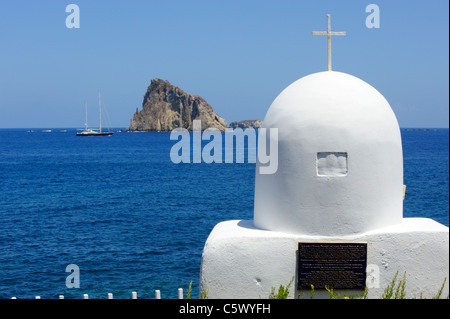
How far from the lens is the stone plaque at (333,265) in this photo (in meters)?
8.02

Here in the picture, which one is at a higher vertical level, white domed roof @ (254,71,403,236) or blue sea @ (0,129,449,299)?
white domed roof @ (254,71,403,236)

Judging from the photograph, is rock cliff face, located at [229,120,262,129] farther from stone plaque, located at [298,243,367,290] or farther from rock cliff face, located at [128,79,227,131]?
stone plaque, located at [298,243,367,290]

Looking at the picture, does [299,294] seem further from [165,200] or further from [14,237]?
[165,200]

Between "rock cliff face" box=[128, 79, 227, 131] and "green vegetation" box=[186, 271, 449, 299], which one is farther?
"rock cliff face" box=[128, 79, 227, 131]

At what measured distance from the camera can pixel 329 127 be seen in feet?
26.3

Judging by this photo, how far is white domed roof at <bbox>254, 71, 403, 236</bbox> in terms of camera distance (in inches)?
317

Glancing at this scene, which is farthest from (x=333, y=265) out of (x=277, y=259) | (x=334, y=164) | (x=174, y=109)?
(x=174, y=109)

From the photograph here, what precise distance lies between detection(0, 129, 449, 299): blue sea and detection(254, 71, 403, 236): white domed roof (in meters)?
9.64

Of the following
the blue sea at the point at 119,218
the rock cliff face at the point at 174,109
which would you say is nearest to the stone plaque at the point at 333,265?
the blue sea at the point at 119,218

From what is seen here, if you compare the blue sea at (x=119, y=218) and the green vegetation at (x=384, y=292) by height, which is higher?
the green vegetation at (x=384, y=292)

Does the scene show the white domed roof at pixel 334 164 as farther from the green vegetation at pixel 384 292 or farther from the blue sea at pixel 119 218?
the blue sea at pixel 119 218

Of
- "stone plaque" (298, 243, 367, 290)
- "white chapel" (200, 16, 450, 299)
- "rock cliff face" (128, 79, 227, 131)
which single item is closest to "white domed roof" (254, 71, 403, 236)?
"white chapel" (200, 16, 450, 299)

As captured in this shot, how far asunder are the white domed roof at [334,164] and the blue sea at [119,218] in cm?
964

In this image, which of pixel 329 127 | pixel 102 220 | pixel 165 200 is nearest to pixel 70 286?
pixel 102 220
